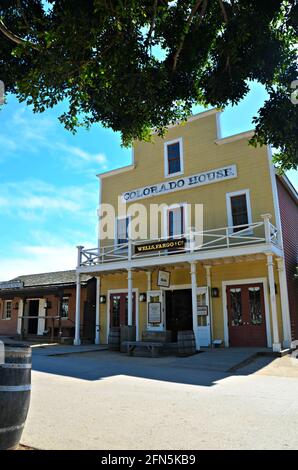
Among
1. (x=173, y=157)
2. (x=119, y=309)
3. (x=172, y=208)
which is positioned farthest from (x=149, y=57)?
(x=119, y=309)

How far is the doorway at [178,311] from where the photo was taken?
16.0 m

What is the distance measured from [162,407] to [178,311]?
34.4 ft

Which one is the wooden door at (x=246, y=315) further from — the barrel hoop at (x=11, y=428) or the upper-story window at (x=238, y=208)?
the barrel hoop at (x=11, y=428)

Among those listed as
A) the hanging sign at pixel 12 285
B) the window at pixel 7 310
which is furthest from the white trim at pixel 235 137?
the window at pixel 7 310

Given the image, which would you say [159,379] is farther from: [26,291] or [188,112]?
[26,291]

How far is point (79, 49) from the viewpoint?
571 cm

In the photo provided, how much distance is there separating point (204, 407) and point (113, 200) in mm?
14333

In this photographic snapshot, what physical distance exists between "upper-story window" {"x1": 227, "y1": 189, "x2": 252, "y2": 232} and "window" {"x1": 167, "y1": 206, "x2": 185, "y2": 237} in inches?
87.5

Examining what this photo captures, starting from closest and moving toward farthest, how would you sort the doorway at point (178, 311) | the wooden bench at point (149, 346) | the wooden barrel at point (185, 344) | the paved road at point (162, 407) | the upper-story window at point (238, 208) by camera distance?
the paved road at point (162, 407), the wooden barrel at point (185, 344), the wooden bench at point (149, 346), the upper-story window at point (238, 208), the doorway at point (178, 311)

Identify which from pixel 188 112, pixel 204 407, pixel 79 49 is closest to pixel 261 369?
pixel 204 407

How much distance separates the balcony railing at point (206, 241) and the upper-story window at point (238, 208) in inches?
11.2

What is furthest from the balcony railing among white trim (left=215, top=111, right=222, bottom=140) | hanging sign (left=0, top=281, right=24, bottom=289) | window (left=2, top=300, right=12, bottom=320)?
window (left=2, top=300, right=12, bottom=320)

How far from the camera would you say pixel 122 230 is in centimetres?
1859

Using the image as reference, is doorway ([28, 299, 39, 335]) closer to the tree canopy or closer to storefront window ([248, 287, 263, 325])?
storefront window ([248, 287, 263, 325])
